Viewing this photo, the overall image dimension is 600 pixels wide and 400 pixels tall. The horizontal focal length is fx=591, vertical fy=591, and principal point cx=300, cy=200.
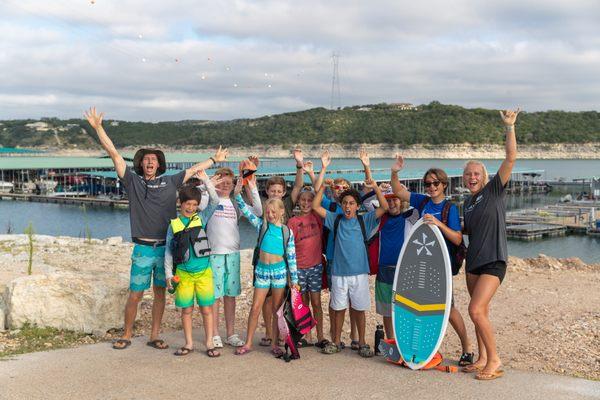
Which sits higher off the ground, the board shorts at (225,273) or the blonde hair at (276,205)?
the blonde hair at (276,205)

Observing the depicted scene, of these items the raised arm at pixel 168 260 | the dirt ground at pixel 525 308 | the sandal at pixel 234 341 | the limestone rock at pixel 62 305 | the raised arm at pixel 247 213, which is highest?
the raised arm at pixel 247 213

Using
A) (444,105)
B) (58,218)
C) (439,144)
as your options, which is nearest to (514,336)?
(58,218)

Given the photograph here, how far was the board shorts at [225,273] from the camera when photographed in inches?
229

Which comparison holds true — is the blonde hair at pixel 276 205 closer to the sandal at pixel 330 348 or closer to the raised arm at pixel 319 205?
the raised arm at pixel 319 205

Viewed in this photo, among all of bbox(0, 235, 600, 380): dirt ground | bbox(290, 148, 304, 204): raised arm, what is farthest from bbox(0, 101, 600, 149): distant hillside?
bbox(290, 148, 304, 204): raised arm

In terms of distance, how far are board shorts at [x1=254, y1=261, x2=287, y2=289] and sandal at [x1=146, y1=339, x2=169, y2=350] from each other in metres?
1.12

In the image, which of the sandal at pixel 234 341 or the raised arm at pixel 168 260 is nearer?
the raised arm at pixel 168 260

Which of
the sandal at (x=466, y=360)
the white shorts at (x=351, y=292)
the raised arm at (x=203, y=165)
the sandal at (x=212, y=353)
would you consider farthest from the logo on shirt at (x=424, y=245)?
the raised arm at (x=203, y=165)

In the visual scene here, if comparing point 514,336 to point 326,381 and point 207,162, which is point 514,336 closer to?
point 326,381

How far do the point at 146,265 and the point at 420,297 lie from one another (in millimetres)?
2619

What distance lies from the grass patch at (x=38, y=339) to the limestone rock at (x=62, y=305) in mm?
90

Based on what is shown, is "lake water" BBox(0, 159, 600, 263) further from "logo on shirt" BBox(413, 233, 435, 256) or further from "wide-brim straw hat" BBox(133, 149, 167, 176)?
"logo on shirt" BBox(413, 233, 435, 256)

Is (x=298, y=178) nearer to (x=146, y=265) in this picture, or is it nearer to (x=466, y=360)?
(x=146, y=265)

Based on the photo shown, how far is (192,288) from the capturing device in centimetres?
562
